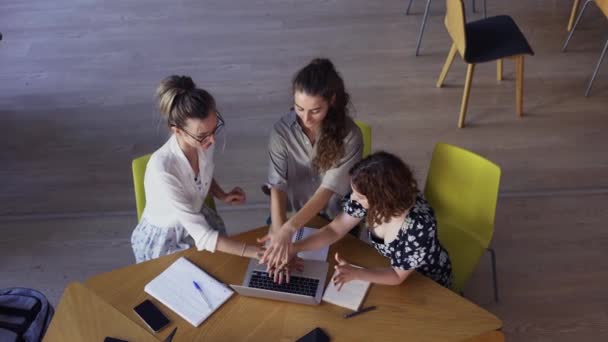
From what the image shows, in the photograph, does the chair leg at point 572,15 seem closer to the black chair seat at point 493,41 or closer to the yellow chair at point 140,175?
the black chair seat at point 493,41

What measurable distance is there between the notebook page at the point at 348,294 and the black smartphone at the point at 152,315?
55cm

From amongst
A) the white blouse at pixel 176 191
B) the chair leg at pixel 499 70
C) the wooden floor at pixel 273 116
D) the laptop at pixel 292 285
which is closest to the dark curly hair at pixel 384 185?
the laptop at pixel 292 285

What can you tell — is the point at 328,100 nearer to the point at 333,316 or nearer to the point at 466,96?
the point at 333,316

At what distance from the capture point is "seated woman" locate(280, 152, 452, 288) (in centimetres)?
197

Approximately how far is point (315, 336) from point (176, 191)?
754 mm

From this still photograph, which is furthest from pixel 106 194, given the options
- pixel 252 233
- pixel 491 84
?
pixel 491 84

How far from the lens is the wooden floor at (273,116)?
121 inches

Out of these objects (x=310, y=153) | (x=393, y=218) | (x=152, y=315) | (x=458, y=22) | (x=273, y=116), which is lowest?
(x=273, y=116)

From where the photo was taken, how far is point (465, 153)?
2.40 metres

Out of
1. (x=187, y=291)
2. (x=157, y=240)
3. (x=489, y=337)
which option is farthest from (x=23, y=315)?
(x=489, y=337)

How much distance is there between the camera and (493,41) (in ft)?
11.8

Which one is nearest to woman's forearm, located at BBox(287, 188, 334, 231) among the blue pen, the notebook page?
the notebook page

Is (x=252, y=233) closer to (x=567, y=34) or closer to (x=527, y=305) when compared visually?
(x=527, y=305)

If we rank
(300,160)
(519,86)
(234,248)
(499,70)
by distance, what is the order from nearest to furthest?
(234,248) < (300,160) < (519,86) < (499,70)
